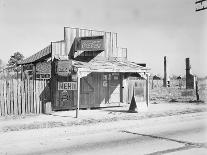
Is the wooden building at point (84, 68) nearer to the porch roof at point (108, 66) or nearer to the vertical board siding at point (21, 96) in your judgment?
the porch roof at point (108, 66)

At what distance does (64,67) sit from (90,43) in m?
2.91

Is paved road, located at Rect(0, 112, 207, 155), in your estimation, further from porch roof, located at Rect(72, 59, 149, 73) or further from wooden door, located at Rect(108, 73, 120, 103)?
wooden door, located at Rect(108, 73, 120, 103)

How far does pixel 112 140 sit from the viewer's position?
36.4 ft

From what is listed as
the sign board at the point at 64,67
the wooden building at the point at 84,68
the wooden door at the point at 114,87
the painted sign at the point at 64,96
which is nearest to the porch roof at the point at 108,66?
the wooden building at the point at 84,68

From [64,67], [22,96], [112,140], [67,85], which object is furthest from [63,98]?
[112,140]

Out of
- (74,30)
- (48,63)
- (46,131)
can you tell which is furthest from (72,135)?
(74,30)

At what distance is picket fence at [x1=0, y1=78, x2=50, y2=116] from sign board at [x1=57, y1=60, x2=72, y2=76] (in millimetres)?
1141

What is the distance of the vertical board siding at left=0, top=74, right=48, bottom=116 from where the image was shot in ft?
55.4

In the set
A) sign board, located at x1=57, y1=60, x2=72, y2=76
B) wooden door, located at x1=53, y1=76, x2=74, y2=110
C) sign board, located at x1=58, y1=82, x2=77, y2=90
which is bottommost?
wooden door, located at x1=53, y1=76, x2=74, y2=110

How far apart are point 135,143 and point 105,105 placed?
11330mm

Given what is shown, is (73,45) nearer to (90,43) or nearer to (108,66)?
(90,43)

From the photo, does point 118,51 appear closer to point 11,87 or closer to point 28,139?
point 11,87

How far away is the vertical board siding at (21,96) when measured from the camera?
16.9 meters

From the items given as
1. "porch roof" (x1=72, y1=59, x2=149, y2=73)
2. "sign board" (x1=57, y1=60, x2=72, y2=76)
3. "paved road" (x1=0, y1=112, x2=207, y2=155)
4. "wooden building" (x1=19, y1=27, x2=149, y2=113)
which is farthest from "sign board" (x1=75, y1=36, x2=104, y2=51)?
"paved road" (x1=0, y1=112, x2=207, y2=155)
